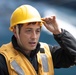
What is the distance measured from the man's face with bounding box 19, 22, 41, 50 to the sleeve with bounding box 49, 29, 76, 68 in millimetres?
160

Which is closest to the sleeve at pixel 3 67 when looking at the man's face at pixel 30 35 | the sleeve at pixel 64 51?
the man's face at pixel 30 35

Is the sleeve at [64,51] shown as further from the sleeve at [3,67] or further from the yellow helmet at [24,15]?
the sleeve at [3,67]

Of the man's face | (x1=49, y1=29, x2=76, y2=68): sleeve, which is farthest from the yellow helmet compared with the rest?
(x1=49, y1=29, x2=76, y2=68): sleeve

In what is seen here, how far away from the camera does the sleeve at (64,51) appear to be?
8.64 ft

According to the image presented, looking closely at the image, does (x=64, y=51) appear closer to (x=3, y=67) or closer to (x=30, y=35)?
(x=30, y=35)

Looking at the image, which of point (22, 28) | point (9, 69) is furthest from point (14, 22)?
point (9, 69)

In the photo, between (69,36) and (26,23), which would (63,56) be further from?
(26,23)

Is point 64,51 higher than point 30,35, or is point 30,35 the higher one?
point 30,35

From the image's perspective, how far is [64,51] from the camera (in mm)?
2662

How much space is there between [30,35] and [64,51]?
246mm

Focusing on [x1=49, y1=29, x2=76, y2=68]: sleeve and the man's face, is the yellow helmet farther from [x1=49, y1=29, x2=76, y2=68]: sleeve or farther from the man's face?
[x1=49, y1=29, x2=76, y2=68]: sleeve

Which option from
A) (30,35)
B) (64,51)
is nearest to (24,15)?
(30,35)

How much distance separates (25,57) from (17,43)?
0.09 meters

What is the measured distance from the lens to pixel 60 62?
2.70 m
